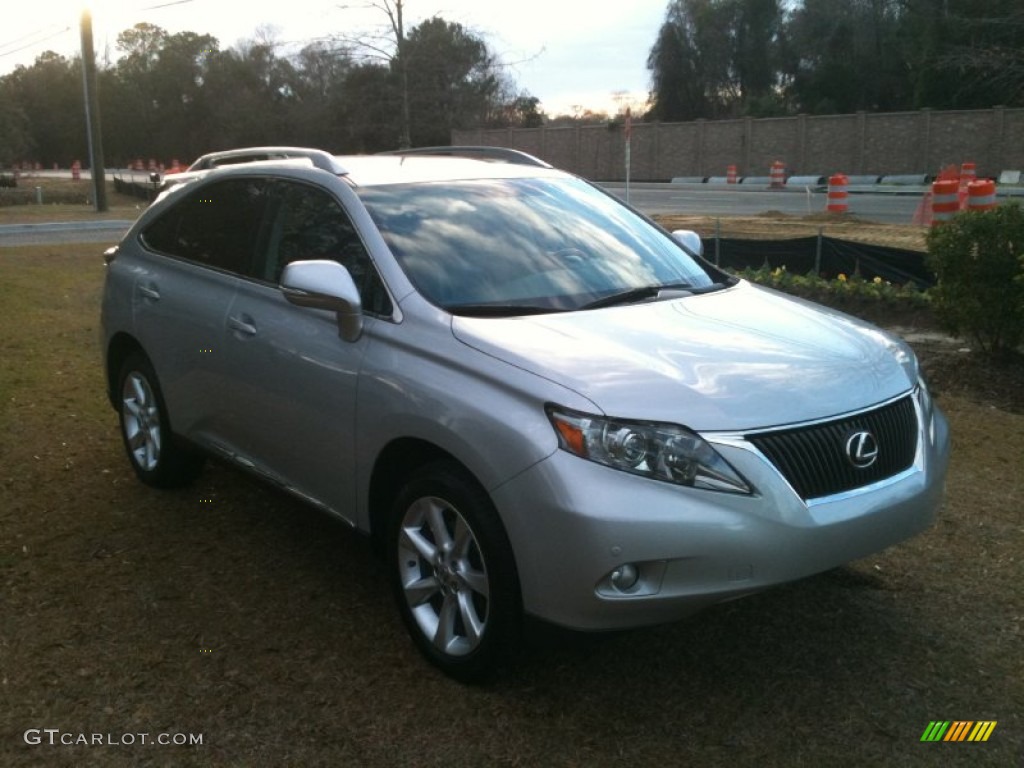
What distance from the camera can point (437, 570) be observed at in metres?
3.46

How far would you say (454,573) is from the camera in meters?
3.38

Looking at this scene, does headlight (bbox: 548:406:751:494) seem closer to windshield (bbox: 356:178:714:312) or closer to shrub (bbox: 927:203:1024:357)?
windshield (bbox: 356:178:714:312)

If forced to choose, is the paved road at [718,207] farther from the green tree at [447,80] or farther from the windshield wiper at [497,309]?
the windshield wiper at [497,309]

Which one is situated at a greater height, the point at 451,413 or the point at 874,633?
the point at 451,413

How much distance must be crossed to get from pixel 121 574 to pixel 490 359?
2122 mm

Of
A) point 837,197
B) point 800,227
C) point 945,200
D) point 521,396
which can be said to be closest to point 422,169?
point 521,396

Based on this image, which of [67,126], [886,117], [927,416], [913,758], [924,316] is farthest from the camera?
[67,126]

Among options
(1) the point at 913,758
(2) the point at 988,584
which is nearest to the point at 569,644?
(1) the point at 913,758

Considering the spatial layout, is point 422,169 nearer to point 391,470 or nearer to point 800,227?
point 391,470

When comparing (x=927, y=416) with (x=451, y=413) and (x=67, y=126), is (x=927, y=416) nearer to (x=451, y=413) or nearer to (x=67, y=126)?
(x=451, y=413)

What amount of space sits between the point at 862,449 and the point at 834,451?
0.45 feet

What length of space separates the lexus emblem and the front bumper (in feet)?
0.74

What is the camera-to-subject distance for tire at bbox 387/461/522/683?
318cm

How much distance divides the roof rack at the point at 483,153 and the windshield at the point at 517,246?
504mm
